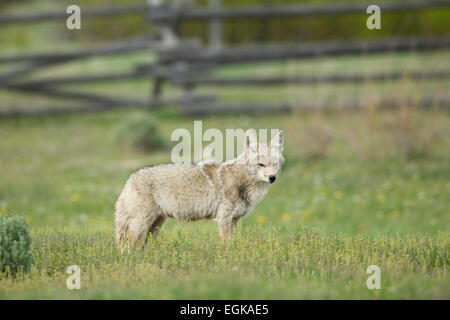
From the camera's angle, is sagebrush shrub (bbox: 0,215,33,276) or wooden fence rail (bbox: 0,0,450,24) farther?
wooden fence rail (bbox: 0,0,450,24)

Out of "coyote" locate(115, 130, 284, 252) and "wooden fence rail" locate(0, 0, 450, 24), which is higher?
"wooden fence rail" locate(0, 0, 450, 24)

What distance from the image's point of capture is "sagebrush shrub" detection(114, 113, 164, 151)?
1334 centimetres

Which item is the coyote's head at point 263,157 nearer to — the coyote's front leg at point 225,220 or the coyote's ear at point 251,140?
the coyote's ear at point 251,140

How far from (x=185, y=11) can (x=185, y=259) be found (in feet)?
35.9

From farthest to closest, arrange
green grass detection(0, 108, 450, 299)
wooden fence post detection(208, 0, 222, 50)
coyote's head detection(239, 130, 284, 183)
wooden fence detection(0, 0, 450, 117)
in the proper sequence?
wooden fence post detection(208, 0, 222, 50) → wooden fence detection(0, 0, 450, 117) → coyote's head detection(239, 130, 284, 183) → green grass detection(0, 108, 450, 299)

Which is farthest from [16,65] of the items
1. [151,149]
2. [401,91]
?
[401,91]

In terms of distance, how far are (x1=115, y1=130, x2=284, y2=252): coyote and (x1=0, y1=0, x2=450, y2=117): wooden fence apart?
8.24m

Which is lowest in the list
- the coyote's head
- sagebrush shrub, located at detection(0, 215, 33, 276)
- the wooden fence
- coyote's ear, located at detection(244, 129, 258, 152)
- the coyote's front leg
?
sagebrush shrub, located at detection(0, 215, 33, 276)

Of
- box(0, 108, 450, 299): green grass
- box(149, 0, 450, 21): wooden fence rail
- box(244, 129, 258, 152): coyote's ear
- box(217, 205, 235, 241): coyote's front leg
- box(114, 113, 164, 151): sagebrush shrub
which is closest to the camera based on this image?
box(0, 108, 450, 299): green grass

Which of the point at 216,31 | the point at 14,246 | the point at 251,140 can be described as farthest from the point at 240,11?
the point at 14,246

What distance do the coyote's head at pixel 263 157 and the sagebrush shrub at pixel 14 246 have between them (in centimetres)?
215

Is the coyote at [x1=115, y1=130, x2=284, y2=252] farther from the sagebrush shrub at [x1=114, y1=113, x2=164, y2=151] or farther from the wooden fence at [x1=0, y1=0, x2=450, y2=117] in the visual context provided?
the wooden fence at [x1=0, y1=0, x2=450, y2=117]

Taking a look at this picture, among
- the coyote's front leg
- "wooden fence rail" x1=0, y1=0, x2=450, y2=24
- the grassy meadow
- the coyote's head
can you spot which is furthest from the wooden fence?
the coyote's front leg

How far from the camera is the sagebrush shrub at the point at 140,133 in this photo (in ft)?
43.8
